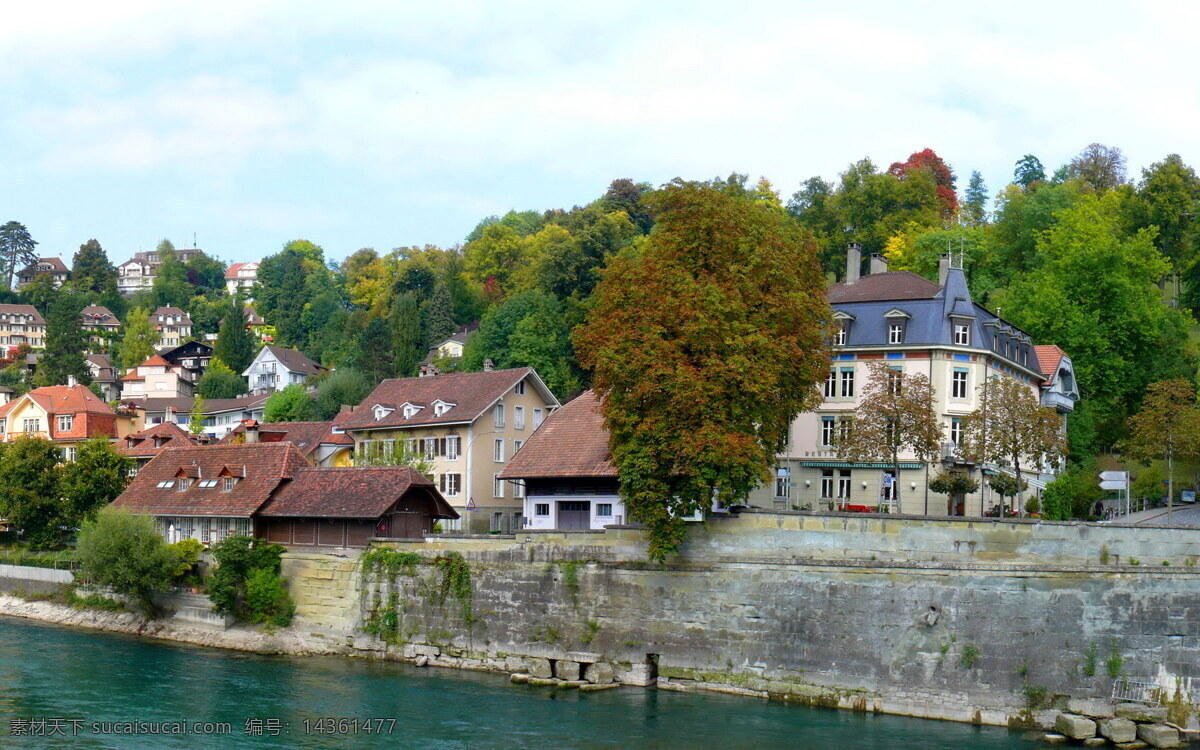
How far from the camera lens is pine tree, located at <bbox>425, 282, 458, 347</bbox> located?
10888cm

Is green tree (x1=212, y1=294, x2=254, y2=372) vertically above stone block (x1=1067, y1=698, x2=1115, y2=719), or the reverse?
green tree (x1=212, y1=294, x2=254, y2=372)

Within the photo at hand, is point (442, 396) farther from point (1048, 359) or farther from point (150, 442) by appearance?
point (1048, 359)

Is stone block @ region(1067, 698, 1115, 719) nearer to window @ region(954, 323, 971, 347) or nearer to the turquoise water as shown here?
the turquoise water

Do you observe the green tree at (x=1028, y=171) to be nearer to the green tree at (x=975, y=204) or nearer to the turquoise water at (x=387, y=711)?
the green tree at (x=975, y=204)

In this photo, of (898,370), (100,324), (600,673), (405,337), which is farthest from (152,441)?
(100,324)

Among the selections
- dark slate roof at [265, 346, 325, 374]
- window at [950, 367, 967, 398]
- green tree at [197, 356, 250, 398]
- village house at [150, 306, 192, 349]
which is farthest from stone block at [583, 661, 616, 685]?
village house at [150, 306, 192, 349]

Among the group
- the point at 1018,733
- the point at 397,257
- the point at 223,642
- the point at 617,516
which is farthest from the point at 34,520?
the point at 397,257

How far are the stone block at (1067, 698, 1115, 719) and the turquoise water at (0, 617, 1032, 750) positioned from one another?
228cm

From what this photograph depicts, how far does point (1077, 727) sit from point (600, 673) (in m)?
15.5

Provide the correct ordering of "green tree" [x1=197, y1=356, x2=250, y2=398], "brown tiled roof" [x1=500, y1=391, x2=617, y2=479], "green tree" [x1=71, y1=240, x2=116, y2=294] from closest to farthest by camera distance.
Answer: "brown tiled roof" [x1=500, y1=391, x2=617, y2=479] < "green tree" [x1=197, y1=356, x2=250, y2=398] < "green tree" [x1=71, y1=240, x2=116, y2=294]

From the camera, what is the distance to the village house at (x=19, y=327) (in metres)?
Result: 169

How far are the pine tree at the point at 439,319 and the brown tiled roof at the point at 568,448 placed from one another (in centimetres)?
5580

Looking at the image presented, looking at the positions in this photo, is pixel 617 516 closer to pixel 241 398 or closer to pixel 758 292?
pixel 758 292

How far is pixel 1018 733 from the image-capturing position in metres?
35.0
